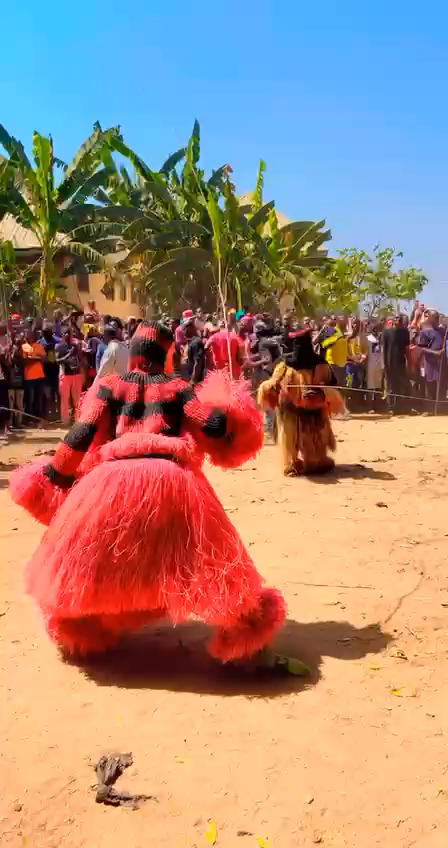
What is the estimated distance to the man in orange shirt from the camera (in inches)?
516

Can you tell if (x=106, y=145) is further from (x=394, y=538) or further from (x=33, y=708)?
(x=33, y=708)

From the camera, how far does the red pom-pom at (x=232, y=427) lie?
13.0 feet

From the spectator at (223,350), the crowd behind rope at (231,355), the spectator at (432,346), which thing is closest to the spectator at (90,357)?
the crowd behind rope at (231,355)

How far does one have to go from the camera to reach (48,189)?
17922 mm

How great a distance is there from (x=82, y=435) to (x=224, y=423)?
69 cm

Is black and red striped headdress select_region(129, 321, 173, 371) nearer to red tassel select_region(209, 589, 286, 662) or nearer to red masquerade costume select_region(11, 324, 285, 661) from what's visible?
red masquerade costume select_region(11, 324, 285, 661)

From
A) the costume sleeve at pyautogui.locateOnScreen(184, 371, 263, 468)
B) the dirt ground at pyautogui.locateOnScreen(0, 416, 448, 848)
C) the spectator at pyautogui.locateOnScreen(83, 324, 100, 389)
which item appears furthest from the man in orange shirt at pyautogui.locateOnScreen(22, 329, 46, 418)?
the costume sleeve at pyautogui.locateOnScreen(184, 371, 263, 468)

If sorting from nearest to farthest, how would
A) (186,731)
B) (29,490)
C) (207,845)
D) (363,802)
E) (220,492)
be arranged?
(207,845) → (363,802) → (186,731) → (29,490) → (220,492)

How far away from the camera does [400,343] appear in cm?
1584

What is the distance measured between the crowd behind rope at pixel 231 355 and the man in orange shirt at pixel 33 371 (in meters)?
0.02

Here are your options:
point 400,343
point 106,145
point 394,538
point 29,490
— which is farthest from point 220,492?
point 106,145

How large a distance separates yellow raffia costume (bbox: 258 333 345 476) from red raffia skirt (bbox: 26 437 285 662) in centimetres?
482

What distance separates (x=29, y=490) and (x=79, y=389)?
379 inches

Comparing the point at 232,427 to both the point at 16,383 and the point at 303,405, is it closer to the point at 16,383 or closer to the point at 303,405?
the point at 303,405
